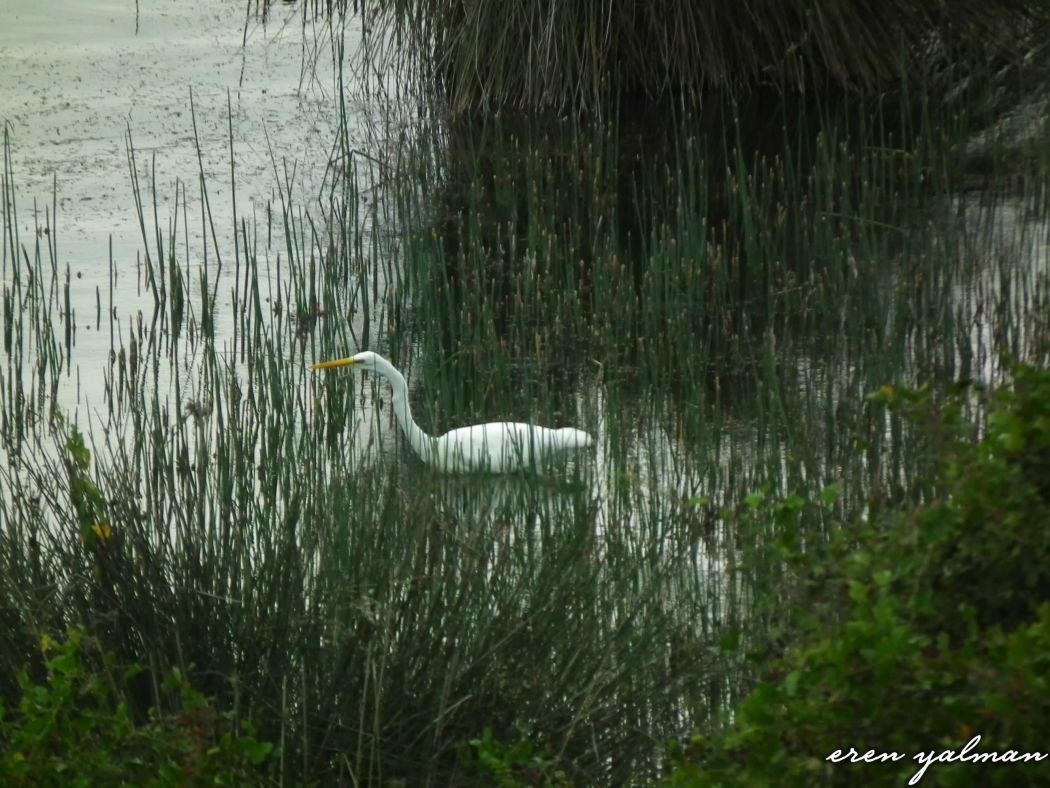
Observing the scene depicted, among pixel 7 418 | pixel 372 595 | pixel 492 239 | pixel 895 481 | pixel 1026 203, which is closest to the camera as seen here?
pixel 372 595

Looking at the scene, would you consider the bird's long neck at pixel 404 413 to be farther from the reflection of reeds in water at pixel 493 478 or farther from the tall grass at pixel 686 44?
the tall grass at pixel 686 44

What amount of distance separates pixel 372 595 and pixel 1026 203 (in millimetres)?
4011

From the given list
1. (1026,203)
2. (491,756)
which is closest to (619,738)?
(491,756)

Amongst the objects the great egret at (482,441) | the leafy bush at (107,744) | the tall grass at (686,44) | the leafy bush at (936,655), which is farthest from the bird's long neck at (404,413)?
the tall grass at (686,44)

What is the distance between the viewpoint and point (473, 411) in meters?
4.60

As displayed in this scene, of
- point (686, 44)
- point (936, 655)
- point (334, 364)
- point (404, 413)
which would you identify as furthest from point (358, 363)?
point (686, 44)

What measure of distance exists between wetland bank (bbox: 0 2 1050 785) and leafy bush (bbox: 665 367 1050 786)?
26 mm

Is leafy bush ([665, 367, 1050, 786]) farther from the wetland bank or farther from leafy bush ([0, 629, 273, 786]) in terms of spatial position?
leafy bush ([0, 629, 273, 786])

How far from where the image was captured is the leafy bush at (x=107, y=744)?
2.32 m

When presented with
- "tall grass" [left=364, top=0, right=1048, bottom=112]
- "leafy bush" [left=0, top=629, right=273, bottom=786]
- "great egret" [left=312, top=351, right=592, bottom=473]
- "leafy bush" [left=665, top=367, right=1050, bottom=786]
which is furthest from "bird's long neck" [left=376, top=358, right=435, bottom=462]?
"tall grass" [left=364, top=0, right=1048, bottom=112]

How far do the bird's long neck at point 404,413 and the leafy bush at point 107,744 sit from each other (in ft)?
6.22

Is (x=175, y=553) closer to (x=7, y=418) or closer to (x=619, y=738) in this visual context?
(x=619, y=738)

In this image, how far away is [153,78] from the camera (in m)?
9.86

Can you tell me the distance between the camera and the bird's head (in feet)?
15.1
